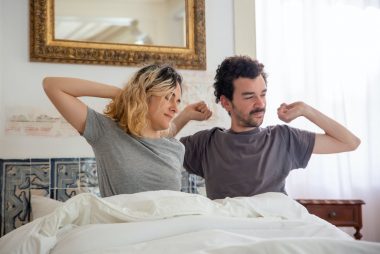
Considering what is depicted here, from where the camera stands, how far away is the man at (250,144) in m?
1.78

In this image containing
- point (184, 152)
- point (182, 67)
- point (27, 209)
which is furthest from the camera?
point (182, 67)

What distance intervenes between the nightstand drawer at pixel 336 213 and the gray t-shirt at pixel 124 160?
46.4 inches

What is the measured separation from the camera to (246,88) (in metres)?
Answer: 1.86

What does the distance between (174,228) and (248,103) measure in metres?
0.92

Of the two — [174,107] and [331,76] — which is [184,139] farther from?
[331,76]

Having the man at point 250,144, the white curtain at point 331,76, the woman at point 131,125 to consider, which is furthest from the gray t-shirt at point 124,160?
the white curtain at point 331,76

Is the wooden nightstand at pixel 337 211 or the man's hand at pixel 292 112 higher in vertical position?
the man's hand at pixel 292 112

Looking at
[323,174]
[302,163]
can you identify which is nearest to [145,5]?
[302,163]

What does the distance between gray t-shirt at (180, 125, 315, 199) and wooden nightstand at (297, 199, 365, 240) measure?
77 centimetres

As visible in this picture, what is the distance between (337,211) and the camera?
8.35 feet

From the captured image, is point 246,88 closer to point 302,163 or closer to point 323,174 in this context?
point 302,163

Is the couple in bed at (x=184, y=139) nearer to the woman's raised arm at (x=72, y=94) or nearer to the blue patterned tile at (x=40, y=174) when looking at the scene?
the woman's raised arm at (x=72, y=94)

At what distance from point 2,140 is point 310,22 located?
2035 mm

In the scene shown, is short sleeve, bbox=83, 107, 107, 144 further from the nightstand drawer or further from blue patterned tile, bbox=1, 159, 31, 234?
the nightstand drawer
